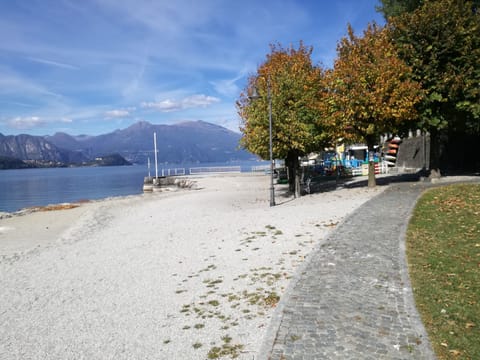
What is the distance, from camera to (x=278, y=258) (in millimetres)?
10141

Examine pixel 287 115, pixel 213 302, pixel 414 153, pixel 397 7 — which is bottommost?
pixel 213 302

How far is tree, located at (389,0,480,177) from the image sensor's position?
2064 centimetres

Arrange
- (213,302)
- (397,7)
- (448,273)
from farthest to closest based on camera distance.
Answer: (397,7) < (448,273) < (213,302)

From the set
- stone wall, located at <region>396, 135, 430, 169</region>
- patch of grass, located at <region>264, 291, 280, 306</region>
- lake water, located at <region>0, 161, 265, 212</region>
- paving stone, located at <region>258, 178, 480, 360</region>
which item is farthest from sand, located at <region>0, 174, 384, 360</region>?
lake water, located at <region>0, 161, 265, 212</region>

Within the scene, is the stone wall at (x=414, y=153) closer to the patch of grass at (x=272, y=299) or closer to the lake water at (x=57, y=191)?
the patch of grass at (x=272, y=299)

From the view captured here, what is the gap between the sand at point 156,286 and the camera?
20.0 feet

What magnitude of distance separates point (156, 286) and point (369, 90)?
1763 centimetres

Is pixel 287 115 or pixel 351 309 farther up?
pixel 287 115


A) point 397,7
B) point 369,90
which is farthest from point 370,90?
point 397,7

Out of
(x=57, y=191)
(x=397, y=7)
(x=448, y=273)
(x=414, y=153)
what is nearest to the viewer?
(x=448, y=273)

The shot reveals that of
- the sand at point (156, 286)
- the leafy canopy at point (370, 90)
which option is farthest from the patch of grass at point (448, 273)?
the leafy canopy at point (370, 90)

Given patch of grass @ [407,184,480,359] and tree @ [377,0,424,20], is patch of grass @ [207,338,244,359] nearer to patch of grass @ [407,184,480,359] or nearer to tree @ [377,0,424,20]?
patch of grass @ [407,184,480,359]

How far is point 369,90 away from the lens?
20.7m

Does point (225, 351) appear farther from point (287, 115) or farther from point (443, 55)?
point (443, 55)
